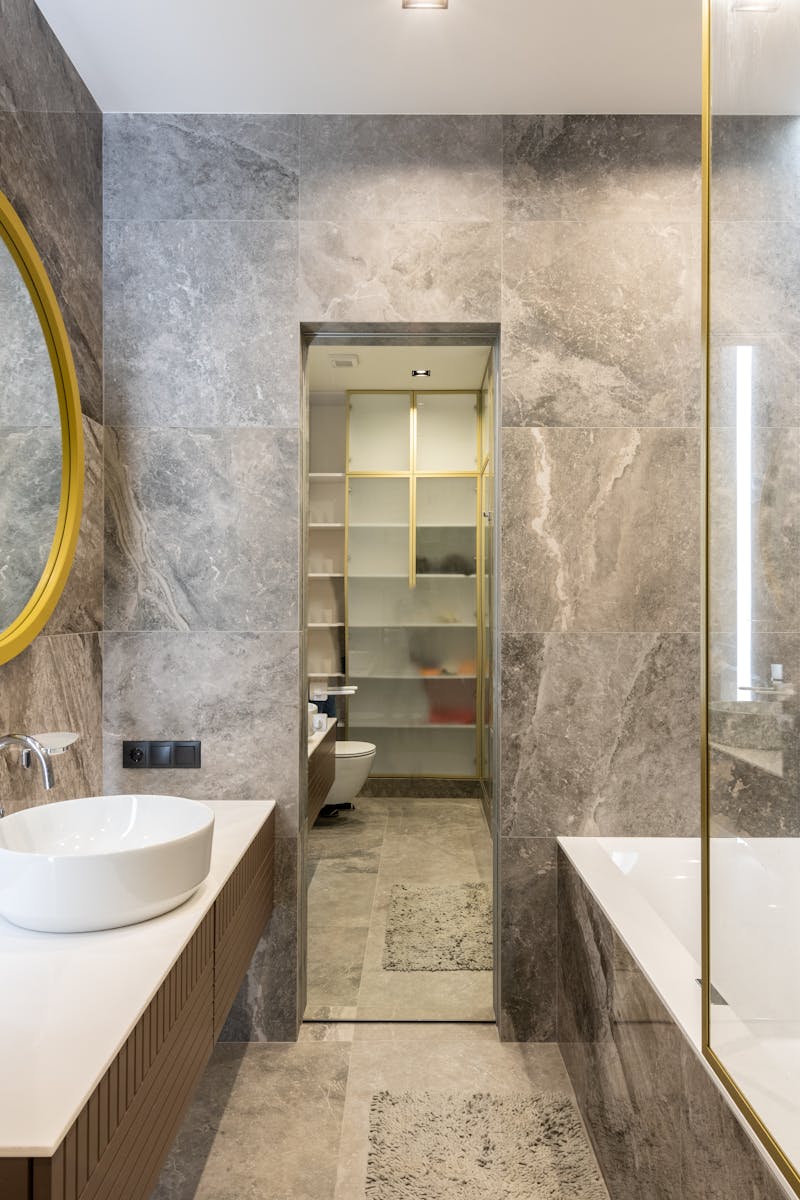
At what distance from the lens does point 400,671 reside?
282cm

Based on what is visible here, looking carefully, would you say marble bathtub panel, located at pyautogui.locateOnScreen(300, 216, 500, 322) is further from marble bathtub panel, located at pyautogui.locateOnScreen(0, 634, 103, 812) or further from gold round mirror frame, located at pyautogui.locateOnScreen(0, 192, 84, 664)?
marble bathtub panel, located at pyautogui.locateOnScreen(0, 634, 103, 812)

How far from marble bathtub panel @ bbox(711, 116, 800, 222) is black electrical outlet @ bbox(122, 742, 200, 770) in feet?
6.29

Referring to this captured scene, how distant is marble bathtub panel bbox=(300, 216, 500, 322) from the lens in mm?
2395

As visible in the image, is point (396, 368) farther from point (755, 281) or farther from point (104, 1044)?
point (104, 1044)

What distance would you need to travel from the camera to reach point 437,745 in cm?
280

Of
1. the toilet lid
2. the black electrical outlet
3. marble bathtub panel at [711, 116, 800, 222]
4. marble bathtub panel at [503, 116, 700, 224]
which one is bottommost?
the toilet lid

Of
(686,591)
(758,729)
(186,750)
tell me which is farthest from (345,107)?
(758,729)

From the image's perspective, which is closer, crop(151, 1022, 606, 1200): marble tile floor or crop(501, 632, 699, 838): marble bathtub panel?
crop(151, 1022, 606, 1200): marble tile floor

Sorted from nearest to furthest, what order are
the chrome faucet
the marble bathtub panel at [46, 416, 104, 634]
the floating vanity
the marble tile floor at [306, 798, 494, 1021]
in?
1. the floating vanity
2. the chrome faucet
3. the marble bathtub panel at [46, 416, 104, 634]
4. the marble tile floor at [306, 798, 494, 1021]

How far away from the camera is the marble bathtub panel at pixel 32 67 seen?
183 cm

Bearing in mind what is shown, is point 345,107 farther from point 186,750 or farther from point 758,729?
point 758,729

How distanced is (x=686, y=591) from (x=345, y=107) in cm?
173

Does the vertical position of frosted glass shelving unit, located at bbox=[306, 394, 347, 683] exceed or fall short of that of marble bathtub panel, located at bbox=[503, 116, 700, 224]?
it falls short

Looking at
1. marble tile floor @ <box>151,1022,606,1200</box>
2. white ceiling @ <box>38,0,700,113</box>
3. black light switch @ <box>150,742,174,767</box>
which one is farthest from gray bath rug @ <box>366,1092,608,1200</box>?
white ceiling @ <box>38,0,700,113</box>
